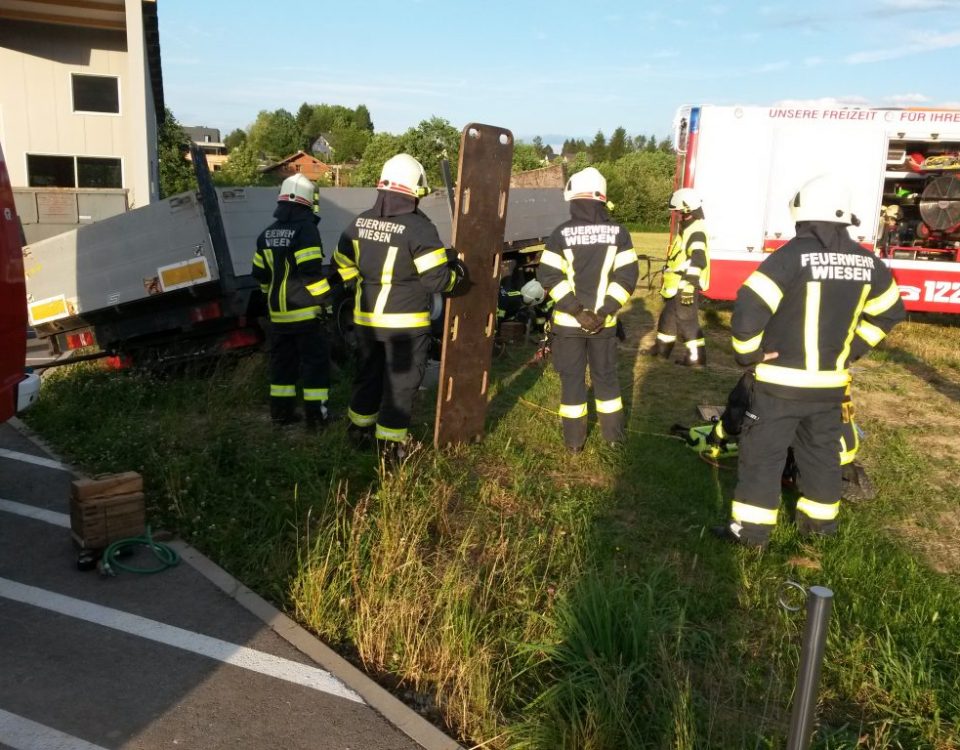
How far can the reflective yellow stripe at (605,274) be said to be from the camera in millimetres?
6000

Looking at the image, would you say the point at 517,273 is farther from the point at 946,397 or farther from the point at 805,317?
the point at 805,317

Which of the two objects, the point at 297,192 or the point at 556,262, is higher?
the point at 297,192

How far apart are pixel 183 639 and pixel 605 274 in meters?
3.77

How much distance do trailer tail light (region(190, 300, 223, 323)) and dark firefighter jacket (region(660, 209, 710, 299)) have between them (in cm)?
501

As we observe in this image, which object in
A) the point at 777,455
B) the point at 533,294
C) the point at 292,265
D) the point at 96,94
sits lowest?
the point at 777,455

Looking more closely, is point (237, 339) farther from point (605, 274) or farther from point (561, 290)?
point (605, 274)

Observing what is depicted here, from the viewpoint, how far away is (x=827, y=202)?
14.1 feet

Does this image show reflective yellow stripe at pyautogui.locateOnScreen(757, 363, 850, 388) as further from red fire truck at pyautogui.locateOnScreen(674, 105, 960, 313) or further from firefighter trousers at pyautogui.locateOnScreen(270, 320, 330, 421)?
red fire truck at pyautogui.locateOnScreen(674, 105, 960, 313)

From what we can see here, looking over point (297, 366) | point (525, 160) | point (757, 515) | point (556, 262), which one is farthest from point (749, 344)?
point (525, 160)

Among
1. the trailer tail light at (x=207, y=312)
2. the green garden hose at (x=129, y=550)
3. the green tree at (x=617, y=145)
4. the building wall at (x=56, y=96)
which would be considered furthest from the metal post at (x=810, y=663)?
the green tree at (x=617, y=145)

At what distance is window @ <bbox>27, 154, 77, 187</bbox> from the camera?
1631cm

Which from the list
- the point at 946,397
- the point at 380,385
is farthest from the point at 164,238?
the point at 946,397

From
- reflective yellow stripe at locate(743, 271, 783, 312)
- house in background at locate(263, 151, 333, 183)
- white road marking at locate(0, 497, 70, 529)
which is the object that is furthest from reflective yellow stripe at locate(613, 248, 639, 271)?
house in background at locate(263, 151, 333, 183)

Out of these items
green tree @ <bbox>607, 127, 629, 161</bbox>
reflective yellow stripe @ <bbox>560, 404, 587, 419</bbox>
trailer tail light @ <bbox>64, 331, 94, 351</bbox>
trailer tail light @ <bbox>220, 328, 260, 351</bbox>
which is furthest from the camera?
green tree @ <bbox>607, 127, 629, 161</bbox>
